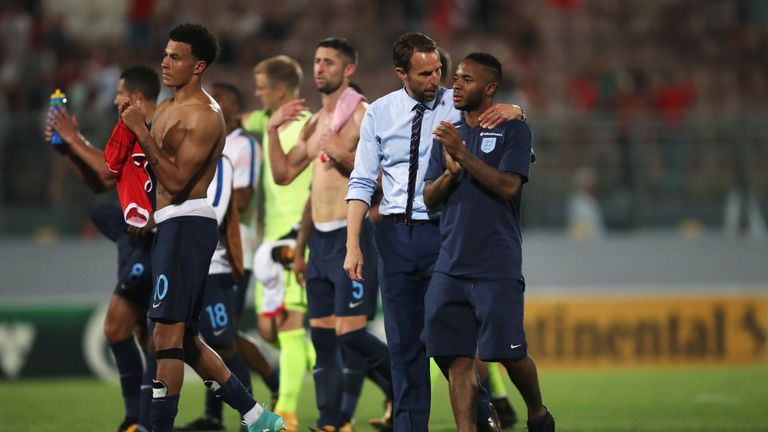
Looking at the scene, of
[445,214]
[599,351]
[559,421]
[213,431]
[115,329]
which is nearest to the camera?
[445,214]

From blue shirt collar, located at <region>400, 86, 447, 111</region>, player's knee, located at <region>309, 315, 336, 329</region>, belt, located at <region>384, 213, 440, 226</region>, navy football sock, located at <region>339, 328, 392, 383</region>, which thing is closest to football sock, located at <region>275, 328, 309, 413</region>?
player's knee, located at <region>309, 315, 336, 329</region>

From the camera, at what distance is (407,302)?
748 centimetres

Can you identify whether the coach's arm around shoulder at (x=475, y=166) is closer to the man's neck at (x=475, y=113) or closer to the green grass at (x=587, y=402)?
the man's neck at (x=475, y=113)

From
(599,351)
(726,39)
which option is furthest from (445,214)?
(726,39)

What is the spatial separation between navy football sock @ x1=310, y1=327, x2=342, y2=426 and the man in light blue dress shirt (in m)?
1.31

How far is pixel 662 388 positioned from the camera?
12.7 meters

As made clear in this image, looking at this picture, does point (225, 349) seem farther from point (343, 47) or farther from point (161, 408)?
point (343, 47)

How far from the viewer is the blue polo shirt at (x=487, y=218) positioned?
6.89 metres

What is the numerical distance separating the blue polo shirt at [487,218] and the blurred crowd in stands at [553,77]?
8352 mm

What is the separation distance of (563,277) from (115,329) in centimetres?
838

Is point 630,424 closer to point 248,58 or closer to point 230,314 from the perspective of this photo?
point 230,314

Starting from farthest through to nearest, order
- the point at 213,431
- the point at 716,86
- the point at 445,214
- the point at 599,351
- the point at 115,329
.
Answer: the point at 716,86, the point at 599,351, the point at 213,431, the point at 115,329, the point at 445,214

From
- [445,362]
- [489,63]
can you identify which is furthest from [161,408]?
[489,63]

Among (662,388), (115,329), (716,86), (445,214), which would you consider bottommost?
(662,388)
